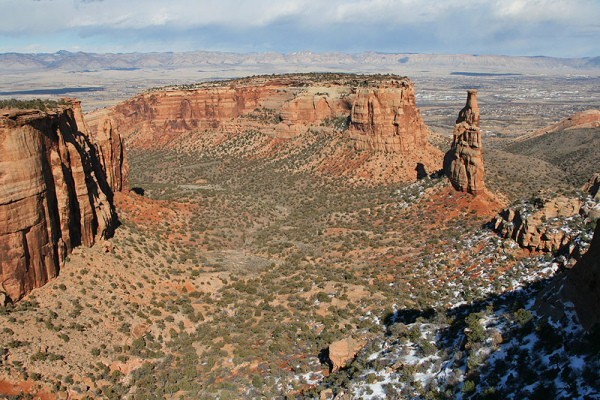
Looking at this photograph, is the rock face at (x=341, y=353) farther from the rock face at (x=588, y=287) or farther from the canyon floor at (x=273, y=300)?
the rock face at (x=588, y=287)

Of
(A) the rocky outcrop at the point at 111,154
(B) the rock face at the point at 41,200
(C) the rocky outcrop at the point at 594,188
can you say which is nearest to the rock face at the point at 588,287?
(C) the rocky outcrop at the point at 594,188

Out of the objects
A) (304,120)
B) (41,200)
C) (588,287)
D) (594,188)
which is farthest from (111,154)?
(304,120)

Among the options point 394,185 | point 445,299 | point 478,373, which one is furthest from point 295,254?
point 478,373

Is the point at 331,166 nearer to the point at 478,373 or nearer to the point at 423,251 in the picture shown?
the point at 423,251

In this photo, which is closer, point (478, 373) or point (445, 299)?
point (478, 373)

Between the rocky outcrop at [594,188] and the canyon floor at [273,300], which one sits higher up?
the rocky outcrop at [594,188]

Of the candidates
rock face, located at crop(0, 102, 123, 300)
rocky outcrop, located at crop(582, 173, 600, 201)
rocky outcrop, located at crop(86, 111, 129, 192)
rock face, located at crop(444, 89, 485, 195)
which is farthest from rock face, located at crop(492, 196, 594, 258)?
rocky outcrop, located at crop(86, 111, 129, 192)
